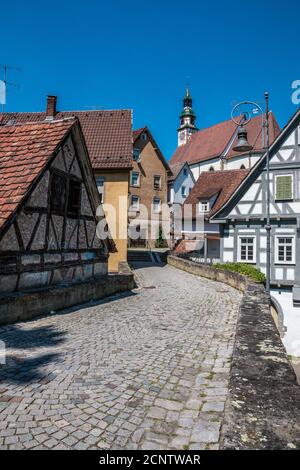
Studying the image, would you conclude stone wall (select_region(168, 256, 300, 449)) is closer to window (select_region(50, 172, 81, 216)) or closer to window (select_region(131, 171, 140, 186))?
window (select_region(50, 172, 81, 216))

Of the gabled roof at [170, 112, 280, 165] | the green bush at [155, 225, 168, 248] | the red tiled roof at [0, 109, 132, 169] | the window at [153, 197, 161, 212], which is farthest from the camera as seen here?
the gabled roof at [170, 112, 280, 165]

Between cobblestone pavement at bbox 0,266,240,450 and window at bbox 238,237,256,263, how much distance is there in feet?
40.3

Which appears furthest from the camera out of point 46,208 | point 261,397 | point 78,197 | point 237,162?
point 237,162

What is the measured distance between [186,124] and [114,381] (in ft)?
258

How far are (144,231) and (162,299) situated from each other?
28895mm

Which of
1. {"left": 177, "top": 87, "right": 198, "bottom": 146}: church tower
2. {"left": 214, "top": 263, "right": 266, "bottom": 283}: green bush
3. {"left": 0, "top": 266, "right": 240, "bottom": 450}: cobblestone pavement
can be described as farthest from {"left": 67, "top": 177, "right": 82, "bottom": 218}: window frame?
{"left": 177, "top": 87, "right": 198, "bottom": 146}: church tower

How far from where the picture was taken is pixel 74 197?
1144 cm

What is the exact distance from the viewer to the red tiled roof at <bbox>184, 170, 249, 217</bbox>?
97.1 feet

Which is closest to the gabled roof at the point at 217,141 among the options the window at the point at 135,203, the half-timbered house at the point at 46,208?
the window at the point at 135,203

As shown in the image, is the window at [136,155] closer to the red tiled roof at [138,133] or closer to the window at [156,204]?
the red tiled roof at [138,133]

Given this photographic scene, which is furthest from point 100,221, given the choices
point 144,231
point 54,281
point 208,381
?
point 144,231

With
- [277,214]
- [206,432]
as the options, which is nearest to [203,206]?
[277,214]

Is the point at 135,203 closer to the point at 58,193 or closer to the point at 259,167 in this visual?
the point at 259,167
